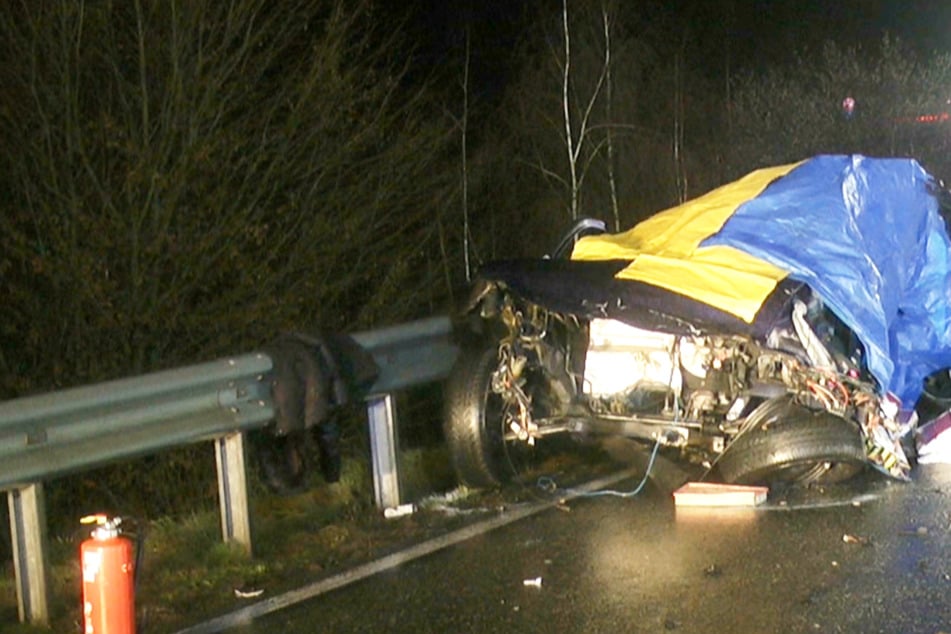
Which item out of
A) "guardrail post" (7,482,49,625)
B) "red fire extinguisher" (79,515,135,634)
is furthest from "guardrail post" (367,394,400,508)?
"red fire extinguisher" (79,515,135,634)

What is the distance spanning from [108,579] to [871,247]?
5170 millimetres

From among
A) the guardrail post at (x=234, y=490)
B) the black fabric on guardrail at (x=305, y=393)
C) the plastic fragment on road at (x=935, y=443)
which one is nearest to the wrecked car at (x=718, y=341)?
the plastic fragment on road at (x=935, y=443)

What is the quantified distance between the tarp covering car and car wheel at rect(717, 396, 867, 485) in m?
0.67

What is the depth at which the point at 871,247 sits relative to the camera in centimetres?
872

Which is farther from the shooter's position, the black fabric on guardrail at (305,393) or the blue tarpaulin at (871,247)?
the blue tarpaulin at (871,247)

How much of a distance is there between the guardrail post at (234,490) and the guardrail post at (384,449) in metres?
1.03

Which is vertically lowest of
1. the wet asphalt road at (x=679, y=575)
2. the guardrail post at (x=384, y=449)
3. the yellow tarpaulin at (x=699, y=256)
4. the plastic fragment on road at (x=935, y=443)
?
the plastic fragment on road at (x=935, y=443)

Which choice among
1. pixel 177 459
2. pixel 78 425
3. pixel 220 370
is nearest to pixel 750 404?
pixel 220 370

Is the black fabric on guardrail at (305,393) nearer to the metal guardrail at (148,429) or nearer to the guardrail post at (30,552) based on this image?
the metal guardrail at (148,429)

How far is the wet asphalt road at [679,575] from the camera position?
5.88 m

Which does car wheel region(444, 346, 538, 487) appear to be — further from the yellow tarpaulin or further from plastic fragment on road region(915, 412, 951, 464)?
plastic fragment on road region(915, 412, 951, 464)

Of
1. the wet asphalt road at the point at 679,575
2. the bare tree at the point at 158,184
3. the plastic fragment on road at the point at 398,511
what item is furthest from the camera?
the bare tree at the point at 158,184

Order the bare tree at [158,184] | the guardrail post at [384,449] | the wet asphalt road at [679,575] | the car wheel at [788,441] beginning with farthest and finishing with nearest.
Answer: the bare tree at [158,184] → the guardrail post at [384,449] → the car wheel at [788,441] → the wet asphalt road at [679,575]

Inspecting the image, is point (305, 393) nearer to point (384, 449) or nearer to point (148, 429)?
point (384, 449)
